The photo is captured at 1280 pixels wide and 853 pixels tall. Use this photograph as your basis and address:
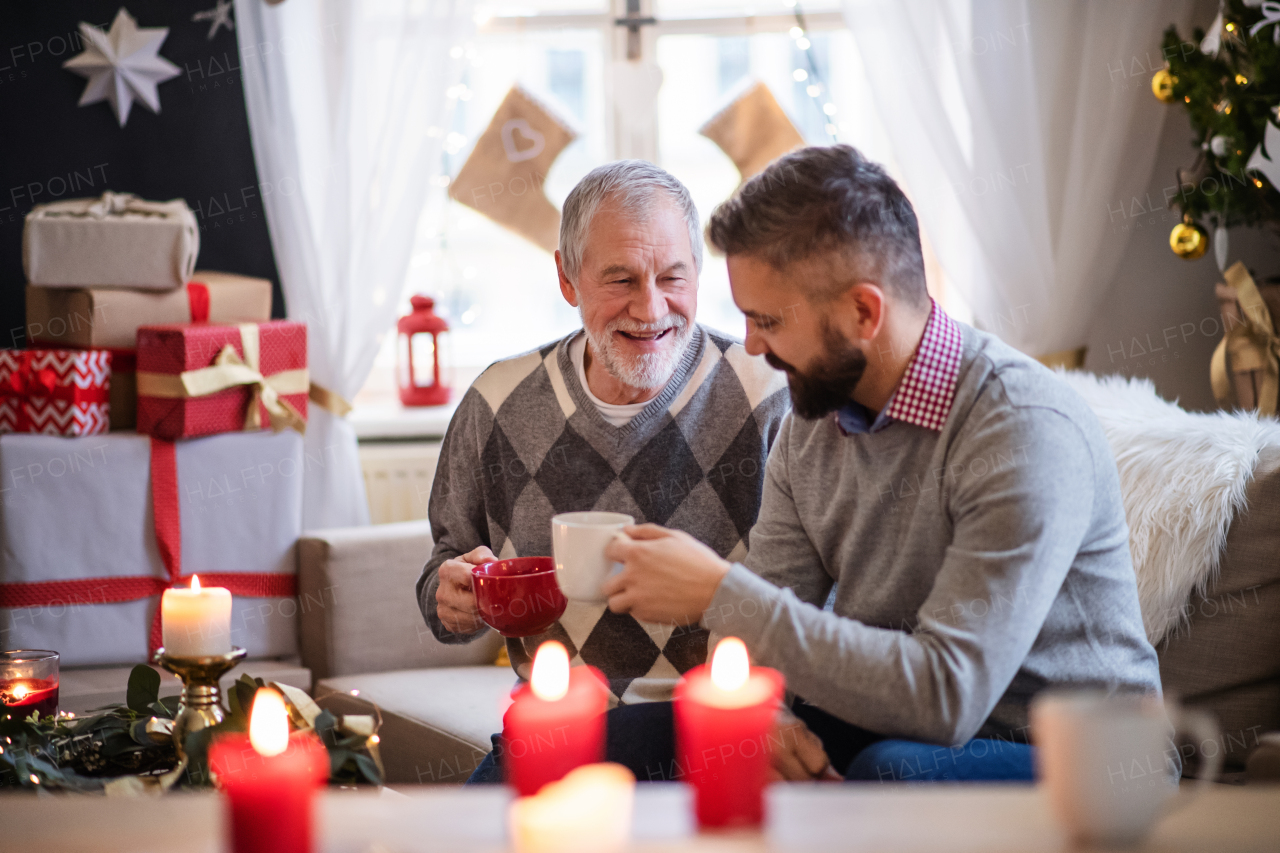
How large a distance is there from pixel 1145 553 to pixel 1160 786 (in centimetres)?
107

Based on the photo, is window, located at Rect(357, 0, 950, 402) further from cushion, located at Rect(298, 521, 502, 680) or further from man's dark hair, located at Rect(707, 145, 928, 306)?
man's dark hair, located at Rect(707, 145, 928, 306)

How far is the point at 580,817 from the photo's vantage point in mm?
704

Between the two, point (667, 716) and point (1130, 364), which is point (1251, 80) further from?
point (667, 716)

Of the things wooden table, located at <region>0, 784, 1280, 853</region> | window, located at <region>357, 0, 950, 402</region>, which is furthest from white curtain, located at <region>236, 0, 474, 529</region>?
wooden table, located at <region>0, 784, 1280, 853</region>

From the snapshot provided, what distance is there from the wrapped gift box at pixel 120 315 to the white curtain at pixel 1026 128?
186 centimetres

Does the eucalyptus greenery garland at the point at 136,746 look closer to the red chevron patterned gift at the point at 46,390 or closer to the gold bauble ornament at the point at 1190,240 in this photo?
the red chevron patterned gift at the point at 46,390

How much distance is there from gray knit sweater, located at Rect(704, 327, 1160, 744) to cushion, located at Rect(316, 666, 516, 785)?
0.86 m

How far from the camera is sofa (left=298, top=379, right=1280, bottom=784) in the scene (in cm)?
165

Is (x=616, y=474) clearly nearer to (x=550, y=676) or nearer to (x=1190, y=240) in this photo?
Answer: (x=550, y=676)

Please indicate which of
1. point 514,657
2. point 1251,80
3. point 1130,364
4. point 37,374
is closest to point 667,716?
point 514,657

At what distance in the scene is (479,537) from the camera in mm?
1812

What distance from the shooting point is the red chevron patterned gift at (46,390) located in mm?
2473

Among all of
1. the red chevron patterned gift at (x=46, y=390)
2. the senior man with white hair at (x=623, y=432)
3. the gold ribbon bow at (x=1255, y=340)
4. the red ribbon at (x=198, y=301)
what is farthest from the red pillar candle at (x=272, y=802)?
the gold ribbon bow at (x=1255, y=340)

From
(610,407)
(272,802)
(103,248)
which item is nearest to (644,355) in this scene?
(610,407)
